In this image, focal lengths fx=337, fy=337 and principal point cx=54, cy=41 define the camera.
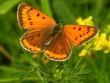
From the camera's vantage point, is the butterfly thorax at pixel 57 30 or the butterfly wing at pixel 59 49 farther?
the butterfly thorax at pixel 57 30

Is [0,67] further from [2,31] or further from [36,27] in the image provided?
[36,27]

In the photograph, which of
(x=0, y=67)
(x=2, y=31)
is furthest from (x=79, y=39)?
(x=2, y=31)

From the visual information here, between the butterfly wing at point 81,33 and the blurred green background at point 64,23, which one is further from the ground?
the butterfly wing at point 81,33

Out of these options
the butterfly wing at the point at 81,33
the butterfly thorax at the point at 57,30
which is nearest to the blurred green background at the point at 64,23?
the butterfly thorax at the point at 57,30

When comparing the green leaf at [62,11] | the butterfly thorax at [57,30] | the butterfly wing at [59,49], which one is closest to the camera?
the butterfly wing at [59,49]

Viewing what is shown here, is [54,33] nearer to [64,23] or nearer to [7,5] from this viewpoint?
[64,23]

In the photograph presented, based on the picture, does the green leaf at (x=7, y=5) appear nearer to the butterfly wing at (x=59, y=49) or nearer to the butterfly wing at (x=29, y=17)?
the butterfly wing at (x=29, y=17)
